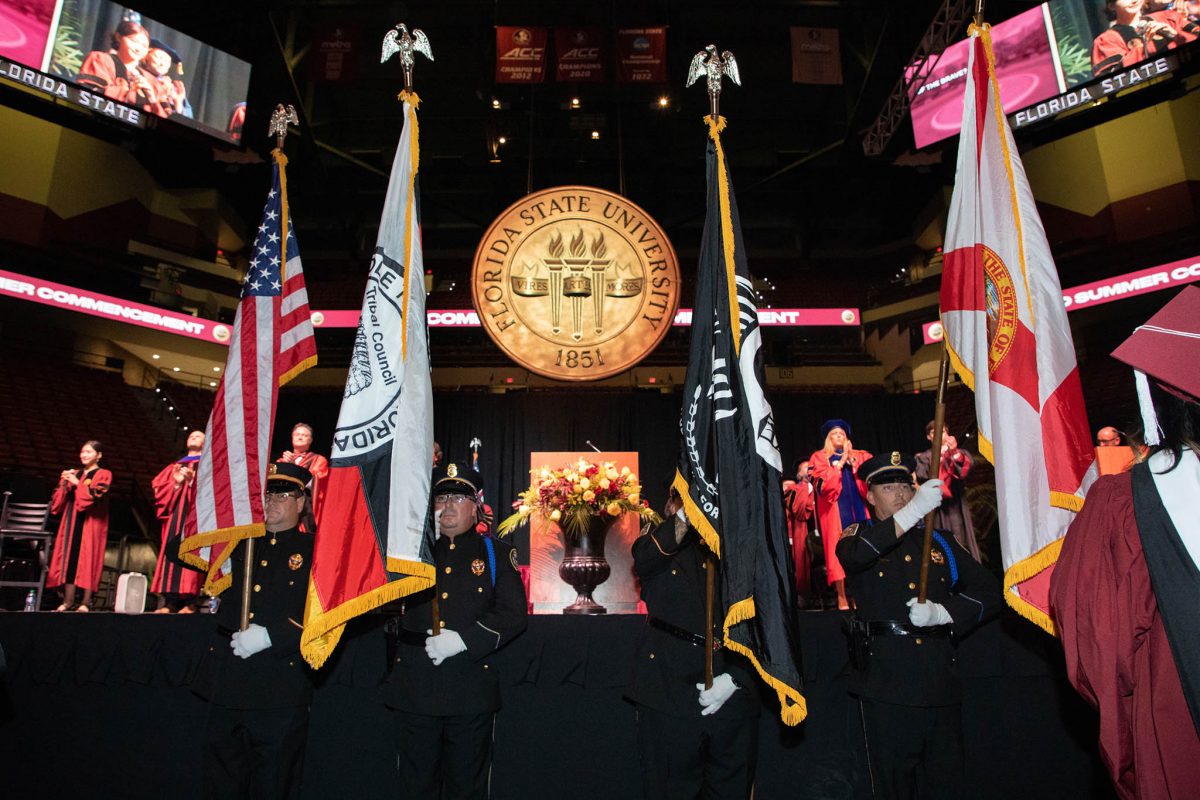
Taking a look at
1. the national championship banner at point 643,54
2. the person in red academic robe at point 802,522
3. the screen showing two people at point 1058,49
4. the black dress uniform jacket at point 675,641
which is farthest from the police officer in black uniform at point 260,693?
the screen showing two people at point 1058,49

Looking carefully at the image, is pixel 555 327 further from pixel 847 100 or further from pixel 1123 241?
pixel 1123 241

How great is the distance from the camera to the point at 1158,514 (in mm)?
1768

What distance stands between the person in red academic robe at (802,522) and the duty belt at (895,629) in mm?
3440

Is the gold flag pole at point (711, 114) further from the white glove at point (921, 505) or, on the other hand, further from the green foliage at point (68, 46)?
the green foliage at point (68, 46)

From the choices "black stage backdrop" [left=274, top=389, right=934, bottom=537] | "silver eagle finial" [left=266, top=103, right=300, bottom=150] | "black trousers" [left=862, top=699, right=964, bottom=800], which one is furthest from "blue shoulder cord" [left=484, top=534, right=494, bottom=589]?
"black stage backdrop" [left=274, top=389, right=934, bottom=537]

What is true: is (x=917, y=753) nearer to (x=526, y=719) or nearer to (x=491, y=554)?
(x=526, y=719)

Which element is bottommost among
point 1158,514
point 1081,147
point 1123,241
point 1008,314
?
point 1158,514

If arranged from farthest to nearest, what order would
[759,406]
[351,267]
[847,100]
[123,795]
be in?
1. [351,267]
2. [847,100]
3. [123,795]
4. [759,406]

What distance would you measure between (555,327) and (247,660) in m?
2.99

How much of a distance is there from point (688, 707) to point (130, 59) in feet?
37.4

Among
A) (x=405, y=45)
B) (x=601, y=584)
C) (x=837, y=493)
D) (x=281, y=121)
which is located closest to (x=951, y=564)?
(x=837, y=493)

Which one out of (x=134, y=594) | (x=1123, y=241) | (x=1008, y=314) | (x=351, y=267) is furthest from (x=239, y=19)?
(x=1123, y=241)

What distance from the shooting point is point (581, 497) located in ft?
17.5

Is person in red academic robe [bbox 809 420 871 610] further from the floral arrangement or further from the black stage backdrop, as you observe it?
the black stage backdrop
